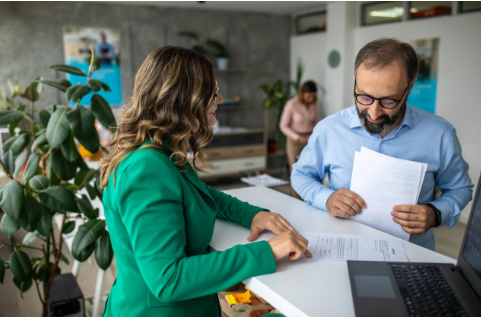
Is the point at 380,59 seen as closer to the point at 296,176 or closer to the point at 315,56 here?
the point at 296,176

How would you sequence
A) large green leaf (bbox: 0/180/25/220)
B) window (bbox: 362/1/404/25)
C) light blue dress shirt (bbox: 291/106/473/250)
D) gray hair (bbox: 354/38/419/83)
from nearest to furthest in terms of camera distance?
1. gray hair (bbox: 354/38/419/83)
2. light blue dress shirt (bbox: 291/106/473/250)
3. large green leaf (bbox: 0/180/25/220)
4. window (bbox: 362/1/404/25)

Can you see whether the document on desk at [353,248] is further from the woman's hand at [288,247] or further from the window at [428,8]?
the window at [428,8]

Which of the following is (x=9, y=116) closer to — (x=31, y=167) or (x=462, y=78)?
(x=31, y=167)

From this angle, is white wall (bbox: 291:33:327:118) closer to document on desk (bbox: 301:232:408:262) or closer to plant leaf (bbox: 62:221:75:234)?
plant leaf (bbox: 62:221:75:234)

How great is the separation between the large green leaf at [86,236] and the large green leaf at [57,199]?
5.8 inches

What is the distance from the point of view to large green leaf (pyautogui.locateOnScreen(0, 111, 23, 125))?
6.57ft

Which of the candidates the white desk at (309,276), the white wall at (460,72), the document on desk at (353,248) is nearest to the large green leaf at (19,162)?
the white desk at (309,276)

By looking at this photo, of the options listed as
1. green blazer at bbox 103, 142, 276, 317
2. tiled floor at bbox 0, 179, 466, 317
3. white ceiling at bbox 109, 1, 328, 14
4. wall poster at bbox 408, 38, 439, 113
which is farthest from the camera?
white ceiling at bbox 109, 1, 328, 14

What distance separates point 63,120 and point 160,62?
3.49 ft

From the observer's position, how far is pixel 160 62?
Answer: 112 cm

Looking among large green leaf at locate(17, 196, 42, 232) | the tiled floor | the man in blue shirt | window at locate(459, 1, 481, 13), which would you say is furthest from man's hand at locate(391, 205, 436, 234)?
window at locate(459, 1, 481, 13)

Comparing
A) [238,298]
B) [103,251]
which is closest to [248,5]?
[103,251]

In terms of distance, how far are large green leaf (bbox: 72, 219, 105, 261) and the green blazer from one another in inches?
Answer: 37.0

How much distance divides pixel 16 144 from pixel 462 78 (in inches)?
178
